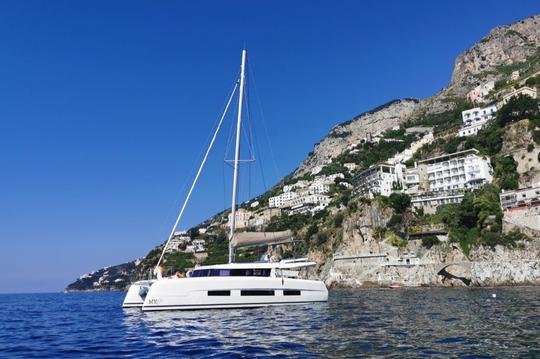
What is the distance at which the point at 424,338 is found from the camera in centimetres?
1358

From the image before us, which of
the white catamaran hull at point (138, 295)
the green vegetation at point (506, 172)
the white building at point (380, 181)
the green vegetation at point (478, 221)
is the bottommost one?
the white catamaran hull at point (138, 295)

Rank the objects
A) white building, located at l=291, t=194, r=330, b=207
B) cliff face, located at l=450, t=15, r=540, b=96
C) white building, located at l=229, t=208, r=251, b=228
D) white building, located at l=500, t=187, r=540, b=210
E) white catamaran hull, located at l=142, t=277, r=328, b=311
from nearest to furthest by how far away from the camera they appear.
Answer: white catamaran hull, located at l=142, t=277, r=328, b=311
white building, located at l=500, t=187, r=540, b=210
white building, located at l=291, t=194, r=330, b=207
white building, located at l=229, t=208, r=251, b=228
cliff face, located at l=450, t=15, r=540, b=96

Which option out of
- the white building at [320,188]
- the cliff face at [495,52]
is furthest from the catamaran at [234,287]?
the cliff face at [495,52]

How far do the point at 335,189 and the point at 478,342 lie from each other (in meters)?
123

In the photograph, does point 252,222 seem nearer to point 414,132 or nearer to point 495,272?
point 414,132

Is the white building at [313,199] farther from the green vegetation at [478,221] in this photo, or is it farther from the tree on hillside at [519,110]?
the green vegetation at [478,221]

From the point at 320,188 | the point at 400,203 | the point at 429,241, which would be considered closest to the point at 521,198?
the point at 429,241

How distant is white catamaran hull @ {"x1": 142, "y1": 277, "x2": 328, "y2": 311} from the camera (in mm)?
23812

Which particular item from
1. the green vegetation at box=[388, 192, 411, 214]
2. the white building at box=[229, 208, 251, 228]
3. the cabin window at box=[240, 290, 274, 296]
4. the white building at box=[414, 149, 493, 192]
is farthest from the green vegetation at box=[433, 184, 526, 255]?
the white building at box=[229, 208, 251, 228]

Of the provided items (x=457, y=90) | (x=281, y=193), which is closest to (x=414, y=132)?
(x=457, y=90)

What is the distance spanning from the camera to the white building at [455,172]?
80.0 meters

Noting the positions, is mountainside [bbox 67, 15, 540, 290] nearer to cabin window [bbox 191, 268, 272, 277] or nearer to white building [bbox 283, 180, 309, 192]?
white building [bbox 283, 180, 309, 192]

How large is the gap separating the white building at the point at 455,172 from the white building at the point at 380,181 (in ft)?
20.0

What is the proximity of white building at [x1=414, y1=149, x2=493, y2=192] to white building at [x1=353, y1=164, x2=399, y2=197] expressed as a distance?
6.11 m
